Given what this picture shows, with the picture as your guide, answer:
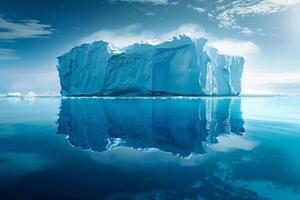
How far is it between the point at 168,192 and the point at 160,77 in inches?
1558

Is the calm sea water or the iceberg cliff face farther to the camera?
the iceberg cliff face

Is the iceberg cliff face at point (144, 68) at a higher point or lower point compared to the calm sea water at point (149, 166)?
higher

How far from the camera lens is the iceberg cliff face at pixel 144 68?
4297cm

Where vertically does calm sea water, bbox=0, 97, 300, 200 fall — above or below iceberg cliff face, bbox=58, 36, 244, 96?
below

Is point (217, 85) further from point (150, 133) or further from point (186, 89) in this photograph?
point (150, 133)

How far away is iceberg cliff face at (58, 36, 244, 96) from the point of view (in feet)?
141

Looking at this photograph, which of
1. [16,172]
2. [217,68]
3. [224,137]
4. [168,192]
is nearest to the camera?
[168,192]

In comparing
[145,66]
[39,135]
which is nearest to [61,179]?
[39,135]

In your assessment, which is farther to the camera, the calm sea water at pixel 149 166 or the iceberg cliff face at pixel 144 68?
the iceberg cliff face at pixel 144 68

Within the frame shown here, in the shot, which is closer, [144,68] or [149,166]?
[149,166]

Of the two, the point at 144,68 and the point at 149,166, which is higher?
the point at 144,68

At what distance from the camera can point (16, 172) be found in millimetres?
6043

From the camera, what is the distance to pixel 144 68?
4309 centimetres

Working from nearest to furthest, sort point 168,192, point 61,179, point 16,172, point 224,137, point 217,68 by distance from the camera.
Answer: point 168,192, point 61,179, point 16,172, point 224,137, point 217,68
